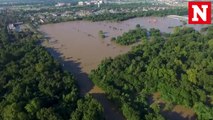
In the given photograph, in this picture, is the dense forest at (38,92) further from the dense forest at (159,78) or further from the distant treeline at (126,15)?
the distant treeline at (126,15)

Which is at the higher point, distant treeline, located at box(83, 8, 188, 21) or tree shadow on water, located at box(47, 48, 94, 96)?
distant treeline, located at box(83, 8, 188, 21)

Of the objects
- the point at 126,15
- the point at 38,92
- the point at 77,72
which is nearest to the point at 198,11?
the point at 38,92

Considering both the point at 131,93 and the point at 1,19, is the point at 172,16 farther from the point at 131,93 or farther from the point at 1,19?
the point at 131,93

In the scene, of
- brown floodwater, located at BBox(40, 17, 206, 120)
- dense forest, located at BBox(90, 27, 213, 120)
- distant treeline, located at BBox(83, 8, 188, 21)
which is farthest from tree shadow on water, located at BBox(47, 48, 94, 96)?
distant treeline, located at BBox(83, 8, 188, 21)

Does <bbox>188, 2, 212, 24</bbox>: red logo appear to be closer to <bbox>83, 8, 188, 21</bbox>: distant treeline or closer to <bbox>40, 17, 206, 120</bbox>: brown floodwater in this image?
<bbox>40, 17, 206, 120</bbox>: brown floodwater

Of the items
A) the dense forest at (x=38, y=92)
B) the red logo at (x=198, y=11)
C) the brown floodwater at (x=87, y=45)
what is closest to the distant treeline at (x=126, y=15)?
the brown floodwater at (x=87, y=45)

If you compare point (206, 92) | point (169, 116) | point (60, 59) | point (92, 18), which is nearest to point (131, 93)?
point (169, 116)
